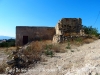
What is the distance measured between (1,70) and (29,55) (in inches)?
71.1

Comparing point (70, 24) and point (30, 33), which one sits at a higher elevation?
point (70, 24)

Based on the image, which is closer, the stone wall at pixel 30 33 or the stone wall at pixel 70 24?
the stone wall at pixel 70 24

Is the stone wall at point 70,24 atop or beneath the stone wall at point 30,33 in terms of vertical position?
atop

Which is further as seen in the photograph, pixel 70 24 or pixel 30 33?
pixel 30 33

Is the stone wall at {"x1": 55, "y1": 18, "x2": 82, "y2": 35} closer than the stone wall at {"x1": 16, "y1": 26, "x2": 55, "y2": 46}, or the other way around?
the stone wall at {"x1": 55, "y1": 18, "x2": 82, "y2": 35}

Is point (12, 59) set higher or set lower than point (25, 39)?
lower

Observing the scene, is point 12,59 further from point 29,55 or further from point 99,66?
point 99,66

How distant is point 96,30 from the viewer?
18.1 meters

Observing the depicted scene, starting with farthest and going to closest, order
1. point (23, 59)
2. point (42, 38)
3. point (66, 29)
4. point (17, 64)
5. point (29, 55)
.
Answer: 1. point (42, 38)
2. point (66, 29)
3. point (29, 55)
4. point (23, 59)
5. point (17, 64)

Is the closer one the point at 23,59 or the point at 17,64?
the point at 17,64

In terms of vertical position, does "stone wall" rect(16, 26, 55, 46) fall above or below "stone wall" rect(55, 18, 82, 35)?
below

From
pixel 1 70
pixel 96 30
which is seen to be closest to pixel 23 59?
pixel 1 70

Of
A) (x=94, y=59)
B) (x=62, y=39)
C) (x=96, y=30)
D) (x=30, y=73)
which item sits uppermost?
(x=96, y=30)

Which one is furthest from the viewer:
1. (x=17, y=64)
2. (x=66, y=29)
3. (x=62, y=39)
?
(x=66, y=29)
